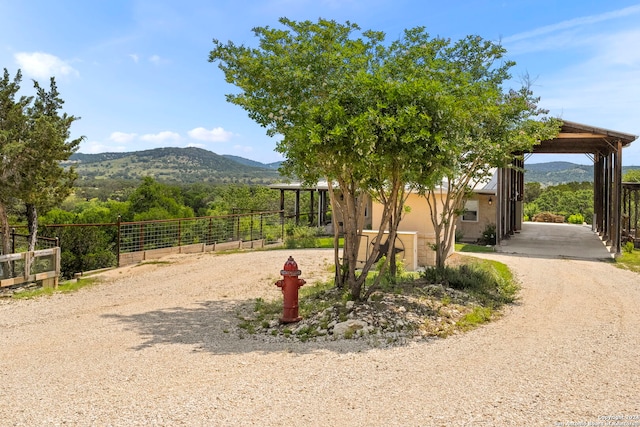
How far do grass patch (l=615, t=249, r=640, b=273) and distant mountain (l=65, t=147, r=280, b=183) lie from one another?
3814 inches

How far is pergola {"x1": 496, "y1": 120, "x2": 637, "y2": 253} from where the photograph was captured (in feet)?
51.3

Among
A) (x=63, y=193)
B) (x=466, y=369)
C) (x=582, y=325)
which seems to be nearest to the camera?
(x=466, y=369)

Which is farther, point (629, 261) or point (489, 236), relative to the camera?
point (489, 236)

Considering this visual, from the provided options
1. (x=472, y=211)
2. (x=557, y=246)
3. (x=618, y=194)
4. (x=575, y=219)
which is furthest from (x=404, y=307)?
(x=575, y=219)

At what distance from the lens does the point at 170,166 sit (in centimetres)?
11800

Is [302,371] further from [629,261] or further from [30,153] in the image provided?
[629,261]

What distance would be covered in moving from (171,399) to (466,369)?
111 inches

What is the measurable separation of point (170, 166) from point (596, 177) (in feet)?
349

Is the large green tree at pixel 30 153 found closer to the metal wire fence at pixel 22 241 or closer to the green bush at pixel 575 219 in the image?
the metal wire fence at pixel 22 241

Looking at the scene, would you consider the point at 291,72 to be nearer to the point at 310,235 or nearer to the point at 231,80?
the point at 231,80

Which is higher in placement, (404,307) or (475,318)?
(404,307)

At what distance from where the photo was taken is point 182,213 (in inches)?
1125

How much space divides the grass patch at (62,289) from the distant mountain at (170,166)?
323 ft

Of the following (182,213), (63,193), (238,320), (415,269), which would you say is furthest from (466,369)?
(182,213)
